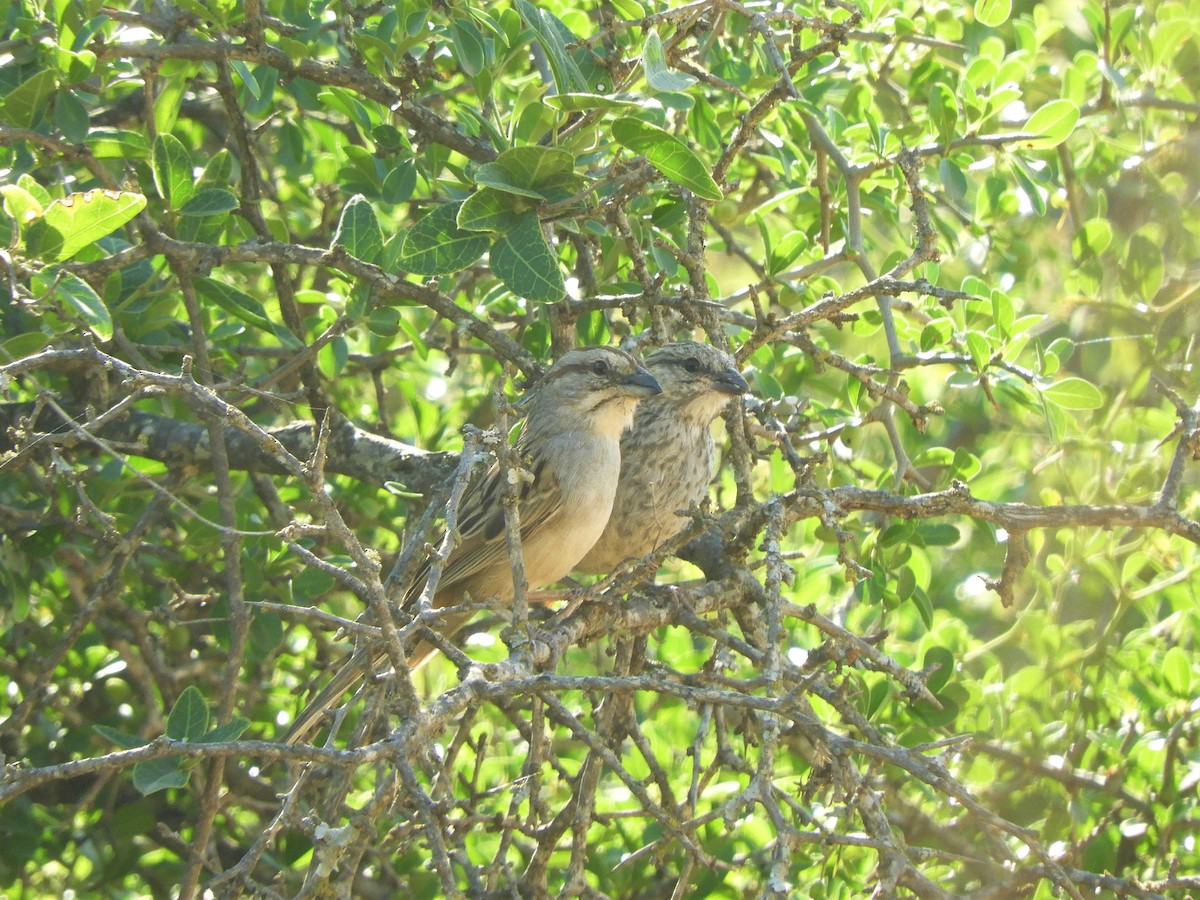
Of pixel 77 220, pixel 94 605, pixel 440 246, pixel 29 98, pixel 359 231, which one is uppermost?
pixel 29 98

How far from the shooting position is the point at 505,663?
3.05m

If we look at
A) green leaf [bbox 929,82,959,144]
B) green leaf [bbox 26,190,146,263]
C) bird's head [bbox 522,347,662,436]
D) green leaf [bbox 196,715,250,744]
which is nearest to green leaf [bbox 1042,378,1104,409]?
green leaf [bbox 929,82,959,144]

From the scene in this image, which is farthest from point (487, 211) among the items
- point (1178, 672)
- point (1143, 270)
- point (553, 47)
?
point (1143, 270)

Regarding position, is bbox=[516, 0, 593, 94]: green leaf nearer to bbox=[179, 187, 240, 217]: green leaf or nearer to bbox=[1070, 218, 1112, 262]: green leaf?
bbox=[179, 187, 240, 217]: green leaf

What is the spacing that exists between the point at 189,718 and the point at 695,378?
2.47 m

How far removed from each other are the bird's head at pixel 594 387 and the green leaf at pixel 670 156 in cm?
145

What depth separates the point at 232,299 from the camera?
4141 mm

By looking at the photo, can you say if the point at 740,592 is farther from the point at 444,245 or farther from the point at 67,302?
the point at 67,302

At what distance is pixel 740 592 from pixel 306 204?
311 centimetres

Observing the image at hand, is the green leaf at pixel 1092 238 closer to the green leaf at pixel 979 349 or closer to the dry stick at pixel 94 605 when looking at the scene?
the green leaf at pixel 979 349

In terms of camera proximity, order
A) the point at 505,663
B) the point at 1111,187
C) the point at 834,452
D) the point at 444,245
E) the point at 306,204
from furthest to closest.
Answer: the point at 1111,187 → the point at 306,204 → the point at 834,452 → the point at 444,245 → the point at 505,663

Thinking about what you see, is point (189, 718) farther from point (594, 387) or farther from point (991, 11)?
point (991, 11)

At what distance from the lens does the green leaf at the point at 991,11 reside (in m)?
4.68

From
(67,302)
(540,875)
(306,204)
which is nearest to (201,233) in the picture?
(67,302)
